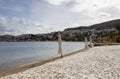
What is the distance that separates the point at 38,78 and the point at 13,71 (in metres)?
2.00

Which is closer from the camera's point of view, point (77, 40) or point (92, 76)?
point (92, 76)

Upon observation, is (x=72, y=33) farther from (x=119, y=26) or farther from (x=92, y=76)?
(x=92, y=76)

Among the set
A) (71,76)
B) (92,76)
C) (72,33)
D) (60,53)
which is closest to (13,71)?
(71,76)

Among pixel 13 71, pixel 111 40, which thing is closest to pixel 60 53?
pixel 13 71

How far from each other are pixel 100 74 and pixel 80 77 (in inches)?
36.2

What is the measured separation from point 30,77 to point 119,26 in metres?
55.6

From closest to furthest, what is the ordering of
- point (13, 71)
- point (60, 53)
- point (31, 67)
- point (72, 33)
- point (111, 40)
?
1. point (13, 71)
2. point (31, 67)
3. point (60, 53)
4. point (111, 40)
5. point (72, 33)

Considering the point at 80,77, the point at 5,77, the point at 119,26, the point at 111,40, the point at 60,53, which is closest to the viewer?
the point at 80,77

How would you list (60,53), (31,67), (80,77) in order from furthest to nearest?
(60,53) < (31,67) < (80,77)

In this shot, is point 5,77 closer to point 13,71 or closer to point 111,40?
point 13,71

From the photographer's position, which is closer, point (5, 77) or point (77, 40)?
point (5, 77)

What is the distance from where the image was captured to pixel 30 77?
835cm

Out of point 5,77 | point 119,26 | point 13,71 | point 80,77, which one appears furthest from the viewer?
point 119,26

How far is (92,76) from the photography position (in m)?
8.08
